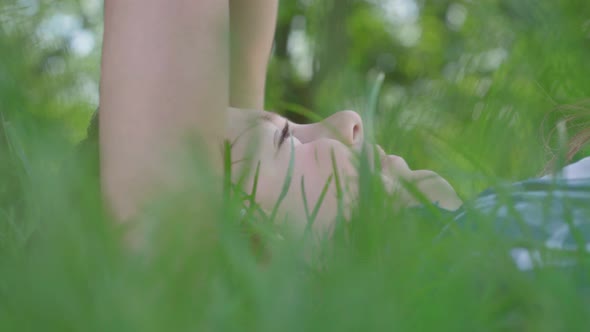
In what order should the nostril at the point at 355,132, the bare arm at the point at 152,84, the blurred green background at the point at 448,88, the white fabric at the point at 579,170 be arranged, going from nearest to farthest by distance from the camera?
the blurred green background at the point at 448,88 < the bare arm at the point at 152,84 < the white fabric at the point at 579,170 < the nostril at the point at 355,132

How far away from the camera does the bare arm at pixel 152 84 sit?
0.71 metres

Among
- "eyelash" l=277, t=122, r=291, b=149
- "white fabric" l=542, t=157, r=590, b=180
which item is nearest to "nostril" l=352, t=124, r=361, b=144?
"eyelash" l=277, t=122, r=291, b=149

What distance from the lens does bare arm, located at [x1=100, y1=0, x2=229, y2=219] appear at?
71 centimetres

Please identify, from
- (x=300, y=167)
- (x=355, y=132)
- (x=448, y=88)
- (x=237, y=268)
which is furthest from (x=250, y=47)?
(x=237, y=268)

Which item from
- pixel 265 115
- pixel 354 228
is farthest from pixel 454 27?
pixel 354 228

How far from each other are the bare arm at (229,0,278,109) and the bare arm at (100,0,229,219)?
66 centimetres

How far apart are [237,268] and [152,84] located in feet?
1.28

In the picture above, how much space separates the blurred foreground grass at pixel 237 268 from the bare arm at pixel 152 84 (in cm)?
12

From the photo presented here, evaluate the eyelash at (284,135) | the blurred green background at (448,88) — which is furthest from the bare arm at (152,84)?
the eyelash at (284,135)

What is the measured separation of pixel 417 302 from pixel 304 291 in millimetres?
70

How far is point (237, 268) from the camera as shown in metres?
0.38

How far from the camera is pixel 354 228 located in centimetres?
53

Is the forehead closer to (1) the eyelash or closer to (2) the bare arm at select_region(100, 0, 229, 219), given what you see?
(1) the eyelash

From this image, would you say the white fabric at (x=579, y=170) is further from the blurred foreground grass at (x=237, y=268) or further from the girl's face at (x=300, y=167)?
the blurred foreground grass at (x=237, y=268)
